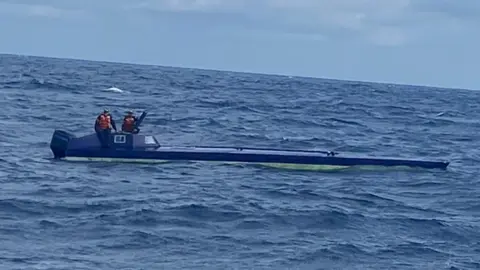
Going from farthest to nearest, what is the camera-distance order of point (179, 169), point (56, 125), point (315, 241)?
1. point (56, 125)
2. point (179, 169)
3. point (315, 241)

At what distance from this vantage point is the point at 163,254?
72.0ft

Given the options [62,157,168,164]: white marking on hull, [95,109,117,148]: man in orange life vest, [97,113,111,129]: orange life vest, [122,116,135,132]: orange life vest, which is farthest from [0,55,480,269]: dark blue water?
[122,116,135,132]: orange life vest

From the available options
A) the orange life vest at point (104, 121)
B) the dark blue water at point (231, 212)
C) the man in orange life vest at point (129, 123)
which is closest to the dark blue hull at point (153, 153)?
the man in orange life vest at point (129, 123)

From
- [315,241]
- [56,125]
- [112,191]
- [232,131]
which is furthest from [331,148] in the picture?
[315,241]

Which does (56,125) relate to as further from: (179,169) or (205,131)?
(179,169)

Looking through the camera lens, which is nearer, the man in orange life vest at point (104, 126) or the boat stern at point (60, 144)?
the man in orange life vest at point (104, 126)

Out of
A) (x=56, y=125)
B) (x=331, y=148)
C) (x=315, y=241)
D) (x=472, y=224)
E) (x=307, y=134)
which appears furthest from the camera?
(x=307, y=134)

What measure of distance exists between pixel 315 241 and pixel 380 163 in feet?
45.1

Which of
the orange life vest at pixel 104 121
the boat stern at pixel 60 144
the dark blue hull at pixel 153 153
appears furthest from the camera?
the boat stern at pixel 60 144

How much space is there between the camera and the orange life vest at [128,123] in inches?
1416

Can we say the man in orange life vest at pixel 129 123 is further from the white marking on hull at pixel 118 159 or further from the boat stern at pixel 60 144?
the boat stern at pixel 60 144

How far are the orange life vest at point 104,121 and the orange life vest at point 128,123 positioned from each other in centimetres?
71

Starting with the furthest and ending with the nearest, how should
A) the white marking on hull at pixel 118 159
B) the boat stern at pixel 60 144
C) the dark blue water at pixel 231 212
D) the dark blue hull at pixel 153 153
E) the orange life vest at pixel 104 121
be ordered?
the boat stern at pixel 60 144
the dark blue hull at pixel 153 153
the white marking on hull at pixel 118 159
the orange life vest at pixel 104 121
the dark blue water at pixel 231 212

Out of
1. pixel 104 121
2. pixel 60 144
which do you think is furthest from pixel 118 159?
pixel 60 144
